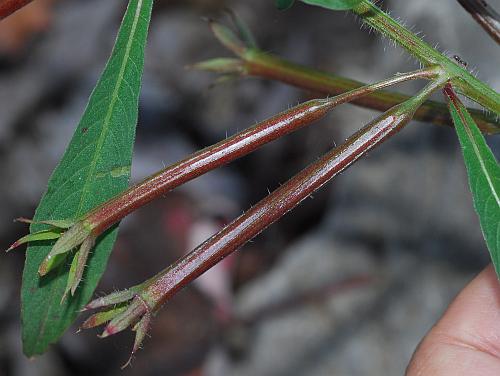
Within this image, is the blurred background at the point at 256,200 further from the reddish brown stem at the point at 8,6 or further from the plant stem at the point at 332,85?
the reddish brown stem at the point at 8,6

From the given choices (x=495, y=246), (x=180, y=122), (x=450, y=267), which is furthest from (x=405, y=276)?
(x=495, y=246)

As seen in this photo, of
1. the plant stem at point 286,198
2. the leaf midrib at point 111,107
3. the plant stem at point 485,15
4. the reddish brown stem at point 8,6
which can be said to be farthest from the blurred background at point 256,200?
the reddish brown stem at point 8,6

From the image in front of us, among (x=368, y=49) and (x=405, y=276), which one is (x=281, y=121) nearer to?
(x=405, y=276)

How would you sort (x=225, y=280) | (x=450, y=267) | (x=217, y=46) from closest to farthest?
(x=450, y=267) → (x=225, y=280) → (x=217, y=46)

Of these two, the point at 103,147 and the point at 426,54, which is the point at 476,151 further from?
the point at 103,147

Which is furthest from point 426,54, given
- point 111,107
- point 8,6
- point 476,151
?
point 8,6

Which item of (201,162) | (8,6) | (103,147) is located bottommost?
(201,162)
